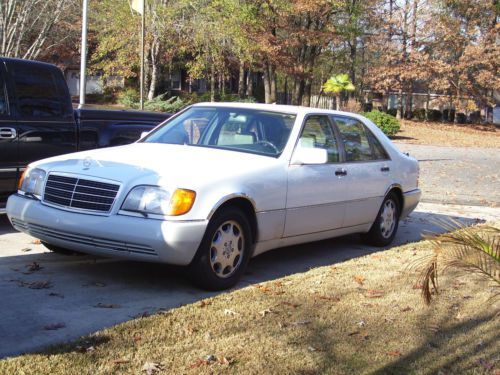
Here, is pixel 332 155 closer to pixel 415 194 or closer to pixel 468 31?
pixel 415 194

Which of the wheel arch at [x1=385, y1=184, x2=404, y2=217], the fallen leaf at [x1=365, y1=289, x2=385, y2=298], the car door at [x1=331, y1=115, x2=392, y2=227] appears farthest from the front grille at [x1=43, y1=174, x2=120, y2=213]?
the wheel arch at [x1=385, y1=184, x2=404, y2=217]

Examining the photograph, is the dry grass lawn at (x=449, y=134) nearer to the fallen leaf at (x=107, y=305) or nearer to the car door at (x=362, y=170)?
the car door at (x=362, y=170)

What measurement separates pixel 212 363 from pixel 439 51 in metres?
43.5

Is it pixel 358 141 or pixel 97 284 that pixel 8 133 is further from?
pixel 358 141

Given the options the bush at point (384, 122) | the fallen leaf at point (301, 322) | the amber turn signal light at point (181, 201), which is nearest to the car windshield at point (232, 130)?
the amber turn signal light at point (181, 201)

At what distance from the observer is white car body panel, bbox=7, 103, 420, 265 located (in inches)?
211

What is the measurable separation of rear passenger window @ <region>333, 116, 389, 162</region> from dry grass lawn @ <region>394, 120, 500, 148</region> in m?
25.2

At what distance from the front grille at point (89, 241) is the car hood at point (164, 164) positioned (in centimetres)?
49

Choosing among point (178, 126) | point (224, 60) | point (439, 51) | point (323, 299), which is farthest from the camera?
point (439, 51)

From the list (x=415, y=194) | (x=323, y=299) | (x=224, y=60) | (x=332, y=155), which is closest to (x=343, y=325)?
(x=323, y=299)

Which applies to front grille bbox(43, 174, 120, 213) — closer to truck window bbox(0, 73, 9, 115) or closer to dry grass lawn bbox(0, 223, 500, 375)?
dry grass lawn bbox(0, 223, 500, 375)

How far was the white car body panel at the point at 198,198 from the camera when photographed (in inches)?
211

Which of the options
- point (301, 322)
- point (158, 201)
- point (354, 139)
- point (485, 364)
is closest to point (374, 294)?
point (301, 322)

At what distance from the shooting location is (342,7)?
38.8 m
